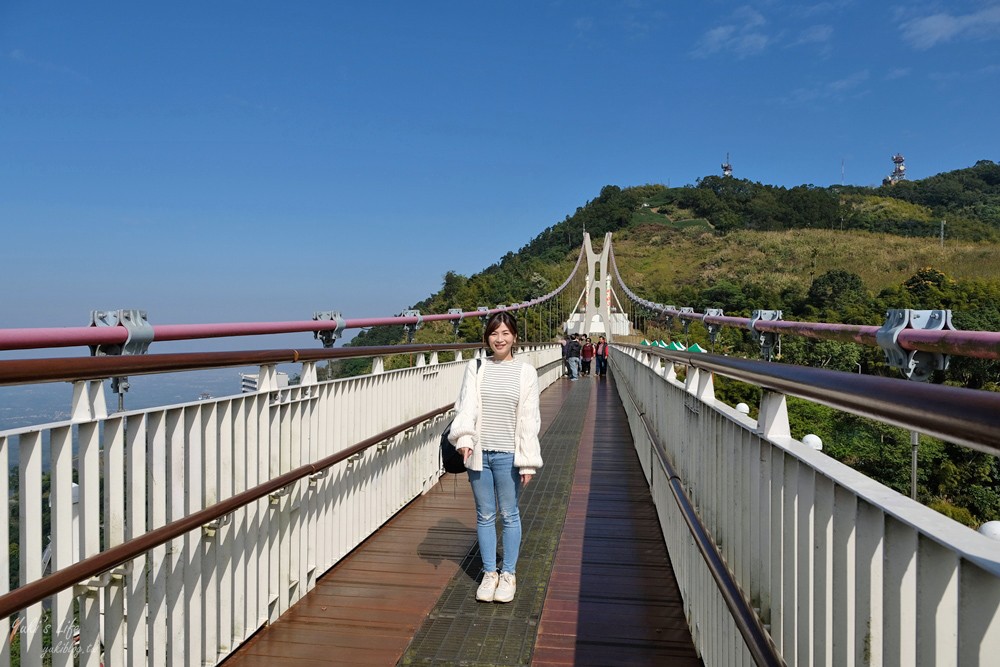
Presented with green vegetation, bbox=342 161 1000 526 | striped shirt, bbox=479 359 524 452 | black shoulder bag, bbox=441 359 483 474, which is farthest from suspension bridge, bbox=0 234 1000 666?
green vegetation, bbox=342 161 1000 526

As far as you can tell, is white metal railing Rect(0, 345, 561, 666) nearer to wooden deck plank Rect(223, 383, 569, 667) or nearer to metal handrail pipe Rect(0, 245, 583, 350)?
wooden deck plank Rect(223, 383, 569, 667)

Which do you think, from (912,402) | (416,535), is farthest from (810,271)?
(912,402)

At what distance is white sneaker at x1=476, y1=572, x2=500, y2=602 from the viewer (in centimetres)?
342

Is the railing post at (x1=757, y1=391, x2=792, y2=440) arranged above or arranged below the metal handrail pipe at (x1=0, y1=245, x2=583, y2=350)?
below

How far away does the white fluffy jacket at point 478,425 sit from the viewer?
11.4 feet

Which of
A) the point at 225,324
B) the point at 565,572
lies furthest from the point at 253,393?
the point at 565,572

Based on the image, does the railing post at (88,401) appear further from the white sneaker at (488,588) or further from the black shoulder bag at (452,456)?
the white sneaker at (488,588)

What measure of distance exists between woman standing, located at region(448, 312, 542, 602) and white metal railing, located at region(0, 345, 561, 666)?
79 cm

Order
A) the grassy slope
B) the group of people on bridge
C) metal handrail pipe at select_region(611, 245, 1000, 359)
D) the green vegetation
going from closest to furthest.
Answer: metal handrail pipe at select_region(611, 245, 1000, 359), the green vegetation, the group of people on bridge, the grassy slope

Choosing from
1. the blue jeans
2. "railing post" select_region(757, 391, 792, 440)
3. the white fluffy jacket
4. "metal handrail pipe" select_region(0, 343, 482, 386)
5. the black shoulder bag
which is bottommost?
the blue jeans

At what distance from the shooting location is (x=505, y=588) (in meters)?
3.45

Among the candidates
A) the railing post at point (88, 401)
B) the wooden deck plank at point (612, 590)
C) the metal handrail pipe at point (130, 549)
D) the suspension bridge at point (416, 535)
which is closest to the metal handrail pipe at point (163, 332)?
the suspension bridge at point (416, 535)

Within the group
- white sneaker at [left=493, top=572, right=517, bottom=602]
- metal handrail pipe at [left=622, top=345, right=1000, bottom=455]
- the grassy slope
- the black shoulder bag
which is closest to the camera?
metal handrail pipe at [left=622, top=345, right=1000, bottom=455]

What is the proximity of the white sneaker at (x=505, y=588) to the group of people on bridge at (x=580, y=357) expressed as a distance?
1680 cm
